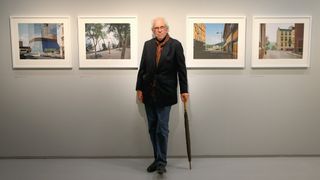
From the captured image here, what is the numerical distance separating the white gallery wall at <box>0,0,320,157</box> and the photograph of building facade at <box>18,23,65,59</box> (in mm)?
138

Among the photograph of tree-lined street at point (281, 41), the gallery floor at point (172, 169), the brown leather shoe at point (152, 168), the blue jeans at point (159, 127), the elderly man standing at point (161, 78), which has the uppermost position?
the photograph of tree-lined street at point (281, 41)

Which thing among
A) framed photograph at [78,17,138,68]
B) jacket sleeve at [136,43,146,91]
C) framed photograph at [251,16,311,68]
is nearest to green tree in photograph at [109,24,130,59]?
framed photograph at [78,17,138,68]

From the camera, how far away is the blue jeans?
9.52 ft

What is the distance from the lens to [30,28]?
3205 millimetres

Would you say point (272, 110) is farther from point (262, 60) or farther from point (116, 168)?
point (116, 168)

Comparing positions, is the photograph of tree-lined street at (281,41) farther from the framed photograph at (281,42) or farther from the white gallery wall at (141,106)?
the white gallery wall at (141,106)

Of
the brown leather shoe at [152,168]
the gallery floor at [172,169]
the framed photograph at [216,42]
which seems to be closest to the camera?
the gallery floor at [172,169]

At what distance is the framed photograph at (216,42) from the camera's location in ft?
10.4

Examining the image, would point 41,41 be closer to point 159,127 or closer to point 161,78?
point 161,78

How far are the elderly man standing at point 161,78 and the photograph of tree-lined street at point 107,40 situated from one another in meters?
0.35

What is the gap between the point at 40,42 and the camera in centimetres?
322

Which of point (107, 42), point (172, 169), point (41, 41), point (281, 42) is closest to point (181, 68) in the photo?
point (107, 42)

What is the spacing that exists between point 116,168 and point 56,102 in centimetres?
101

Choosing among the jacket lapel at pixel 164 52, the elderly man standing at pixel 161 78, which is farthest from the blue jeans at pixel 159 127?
the jacket lapel at pixel 164 52
